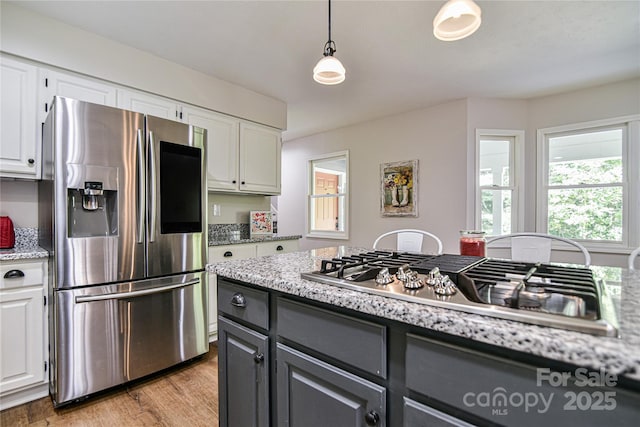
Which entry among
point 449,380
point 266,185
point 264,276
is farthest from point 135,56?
point 449,380

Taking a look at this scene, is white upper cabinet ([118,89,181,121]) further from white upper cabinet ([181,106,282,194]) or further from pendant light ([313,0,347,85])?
pendant light ([313,0,347,85])

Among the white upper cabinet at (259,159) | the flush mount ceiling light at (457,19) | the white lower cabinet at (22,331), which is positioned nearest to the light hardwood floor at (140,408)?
the white lower cabinet at (22,331)

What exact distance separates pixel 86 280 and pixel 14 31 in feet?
5.74

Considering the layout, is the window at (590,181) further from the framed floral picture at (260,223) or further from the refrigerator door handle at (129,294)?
the refrigerator door handle at (129,294)

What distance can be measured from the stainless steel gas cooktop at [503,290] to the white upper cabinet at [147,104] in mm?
2404

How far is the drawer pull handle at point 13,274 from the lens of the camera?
175cm

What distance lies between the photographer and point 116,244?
1.96 m

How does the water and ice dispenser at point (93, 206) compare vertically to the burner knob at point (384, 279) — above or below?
above

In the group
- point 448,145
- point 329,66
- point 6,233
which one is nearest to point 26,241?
point 6,233

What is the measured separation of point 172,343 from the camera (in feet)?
7.34

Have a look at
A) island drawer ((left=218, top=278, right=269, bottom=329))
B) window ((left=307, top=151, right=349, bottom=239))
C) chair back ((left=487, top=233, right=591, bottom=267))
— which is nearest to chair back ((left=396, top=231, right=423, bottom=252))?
chair back ((left=487, top=233, right=591, bottom=267))

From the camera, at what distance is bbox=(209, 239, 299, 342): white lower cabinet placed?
2754 millimetres

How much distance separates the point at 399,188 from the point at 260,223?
6.44 ft

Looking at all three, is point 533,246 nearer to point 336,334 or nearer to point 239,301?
point 336,334
